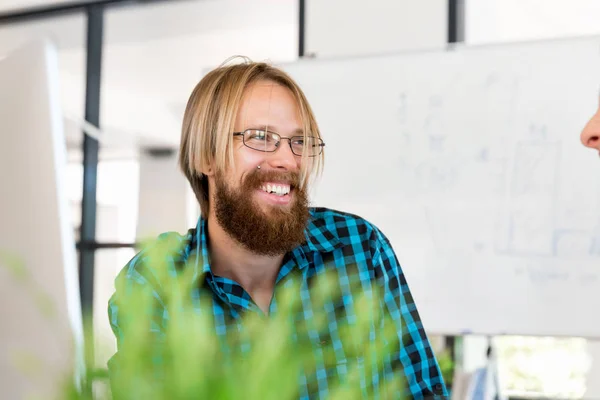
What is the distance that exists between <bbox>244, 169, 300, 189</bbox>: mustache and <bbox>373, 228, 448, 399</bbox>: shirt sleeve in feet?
0.66

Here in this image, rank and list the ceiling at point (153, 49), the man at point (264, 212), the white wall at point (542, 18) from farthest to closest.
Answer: the ceiling at point (153, 49), the white wall at point (542, 18), the man at point (264, 212)

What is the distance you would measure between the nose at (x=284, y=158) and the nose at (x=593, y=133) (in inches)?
29.1

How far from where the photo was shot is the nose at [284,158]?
1.24 m

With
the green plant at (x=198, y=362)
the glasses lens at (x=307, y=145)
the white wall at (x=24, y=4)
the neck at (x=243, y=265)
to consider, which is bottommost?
the neck at (x=243, y=265)

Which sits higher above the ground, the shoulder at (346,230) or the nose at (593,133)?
the nose at (593,133)

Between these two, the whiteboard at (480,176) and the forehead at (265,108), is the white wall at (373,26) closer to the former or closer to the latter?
the whiteboard at (480,176)

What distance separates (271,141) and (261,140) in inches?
0.7

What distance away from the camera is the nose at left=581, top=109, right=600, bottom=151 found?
1.54 meters

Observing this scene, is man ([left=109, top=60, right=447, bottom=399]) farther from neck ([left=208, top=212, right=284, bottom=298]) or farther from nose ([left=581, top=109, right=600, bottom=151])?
nose ([left=581, top=109, right=600, bottom=151])

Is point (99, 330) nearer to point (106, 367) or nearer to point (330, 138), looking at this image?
point (106, 367)

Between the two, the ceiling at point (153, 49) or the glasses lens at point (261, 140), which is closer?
the glasses lens at point (261, 140)

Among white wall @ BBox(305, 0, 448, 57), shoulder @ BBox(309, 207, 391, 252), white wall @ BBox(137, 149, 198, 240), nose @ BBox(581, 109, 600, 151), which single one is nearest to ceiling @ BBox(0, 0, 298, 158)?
white wall @ BBox(137, 149, 198, 240)

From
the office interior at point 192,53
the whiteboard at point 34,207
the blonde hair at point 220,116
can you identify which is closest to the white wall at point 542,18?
the office interior at point 192,53

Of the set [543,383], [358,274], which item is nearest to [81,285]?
[543,383]
